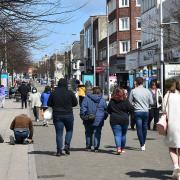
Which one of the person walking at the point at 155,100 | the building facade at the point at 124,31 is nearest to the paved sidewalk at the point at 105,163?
the person walking at the point at 155,100

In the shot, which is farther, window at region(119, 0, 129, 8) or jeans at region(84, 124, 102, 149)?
window at region(119, 0, 129, 8)

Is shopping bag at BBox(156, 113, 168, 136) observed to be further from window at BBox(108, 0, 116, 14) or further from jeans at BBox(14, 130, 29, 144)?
window at BBox(108, 0, 116, 14)

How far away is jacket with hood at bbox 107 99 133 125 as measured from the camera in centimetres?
1338

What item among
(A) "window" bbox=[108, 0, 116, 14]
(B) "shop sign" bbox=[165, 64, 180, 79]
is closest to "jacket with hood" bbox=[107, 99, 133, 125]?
(B) "shop sign" bbox=[165, 64, 180, 79]

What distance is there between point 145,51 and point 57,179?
50698mm

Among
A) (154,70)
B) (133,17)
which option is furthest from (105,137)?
(133,17)

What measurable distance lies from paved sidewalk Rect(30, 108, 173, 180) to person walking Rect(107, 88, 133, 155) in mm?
395

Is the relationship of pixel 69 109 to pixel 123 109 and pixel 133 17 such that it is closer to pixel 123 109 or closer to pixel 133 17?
pixel 123 109

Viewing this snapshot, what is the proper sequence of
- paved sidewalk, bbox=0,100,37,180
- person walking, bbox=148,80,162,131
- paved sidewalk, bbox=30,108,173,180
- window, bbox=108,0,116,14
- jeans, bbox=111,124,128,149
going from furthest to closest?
window, bbox=108,0,116,14, person walking, bbox=148,80,162,131, jeans, bbox=111,124,128,149, paved sidewalk, bbox=0,100,37,180, paved sidewalk, bbox=30,108,173,180

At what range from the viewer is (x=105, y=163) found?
11977 millimetres

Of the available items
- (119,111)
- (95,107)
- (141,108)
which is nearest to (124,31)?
(141,108)

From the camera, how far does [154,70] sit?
47.6m

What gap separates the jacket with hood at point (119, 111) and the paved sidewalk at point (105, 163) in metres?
0.80

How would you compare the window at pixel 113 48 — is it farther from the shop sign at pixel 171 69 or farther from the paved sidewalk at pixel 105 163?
the paved sidewalk at pixel 105 163
